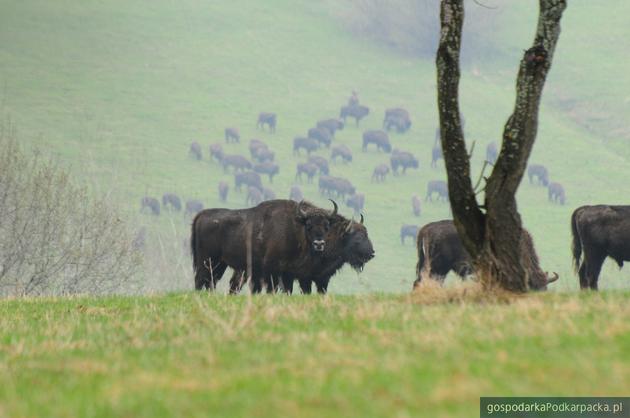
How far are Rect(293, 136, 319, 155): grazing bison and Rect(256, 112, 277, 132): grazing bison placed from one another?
11.0 ft

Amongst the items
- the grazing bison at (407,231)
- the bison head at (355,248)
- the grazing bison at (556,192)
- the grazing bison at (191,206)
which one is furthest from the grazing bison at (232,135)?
the bison head at (355,248)

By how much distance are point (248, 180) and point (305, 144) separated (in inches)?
760

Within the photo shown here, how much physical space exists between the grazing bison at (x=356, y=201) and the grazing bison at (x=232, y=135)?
22431 mm

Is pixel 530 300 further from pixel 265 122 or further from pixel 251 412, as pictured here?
pixel 265 122

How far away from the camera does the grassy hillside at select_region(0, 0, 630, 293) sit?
120m

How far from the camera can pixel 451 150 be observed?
1388cm

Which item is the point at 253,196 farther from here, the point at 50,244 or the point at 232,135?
the point at 50,244

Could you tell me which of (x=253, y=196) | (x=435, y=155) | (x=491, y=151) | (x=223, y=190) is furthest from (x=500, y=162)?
(x=435, y=155)

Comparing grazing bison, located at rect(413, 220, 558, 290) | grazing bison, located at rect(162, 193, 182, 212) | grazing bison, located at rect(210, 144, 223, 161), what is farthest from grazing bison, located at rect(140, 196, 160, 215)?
grazing bison, located at rect(413, 220, 558, 290)

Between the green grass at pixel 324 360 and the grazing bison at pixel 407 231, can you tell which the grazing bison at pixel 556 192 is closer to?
the grazing bison at pixel 407 231

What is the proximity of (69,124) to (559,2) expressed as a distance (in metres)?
115

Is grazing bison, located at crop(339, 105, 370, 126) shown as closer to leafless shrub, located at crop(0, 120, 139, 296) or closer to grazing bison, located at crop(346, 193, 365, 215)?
grazing bison, located at crop(346, 193, 365, 215)

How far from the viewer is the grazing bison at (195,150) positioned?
13338 centimetres

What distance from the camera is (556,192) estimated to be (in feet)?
423
